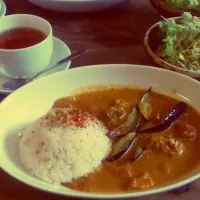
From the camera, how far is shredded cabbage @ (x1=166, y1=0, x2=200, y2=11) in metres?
1.77

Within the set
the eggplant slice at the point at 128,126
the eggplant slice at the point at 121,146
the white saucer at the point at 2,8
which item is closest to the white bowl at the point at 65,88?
the eggplant slice at the point at 128,126

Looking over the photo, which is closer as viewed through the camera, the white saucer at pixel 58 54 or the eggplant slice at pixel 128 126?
the eggplant slice at pixel 128 126

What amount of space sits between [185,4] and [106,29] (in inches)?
13.0

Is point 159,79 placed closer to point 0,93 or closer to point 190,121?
point 190,121

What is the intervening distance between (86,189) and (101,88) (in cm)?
43

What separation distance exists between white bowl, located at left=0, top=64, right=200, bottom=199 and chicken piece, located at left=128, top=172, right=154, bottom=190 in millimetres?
293

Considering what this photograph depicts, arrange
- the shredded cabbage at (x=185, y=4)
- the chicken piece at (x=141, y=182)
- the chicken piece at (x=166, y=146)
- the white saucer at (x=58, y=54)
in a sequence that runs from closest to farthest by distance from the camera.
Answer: the chicken piece at (x=141, y=182)
the chicken piece at (x=166, y=146)
the white saucer at (x=58, y=54)
the shredded cabbage at (x=185, y=4)

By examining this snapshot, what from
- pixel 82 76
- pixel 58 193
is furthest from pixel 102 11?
pixel 58 193

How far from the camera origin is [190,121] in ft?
4.33

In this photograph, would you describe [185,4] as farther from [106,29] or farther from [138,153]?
[138,153]

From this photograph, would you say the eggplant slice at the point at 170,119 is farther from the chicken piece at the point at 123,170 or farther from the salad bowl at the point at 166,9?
the salad bowl at the point at 166,9

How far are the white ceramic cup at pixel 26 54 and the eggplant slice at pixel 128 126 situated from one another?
0.41 m

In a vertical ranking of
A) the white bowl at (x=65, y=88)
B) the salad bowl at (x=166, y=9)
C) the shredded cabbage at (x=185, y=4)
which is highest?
the shredded cabbage at (x=185, y=4)

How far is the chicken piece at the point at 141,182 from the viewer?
1.10 m
